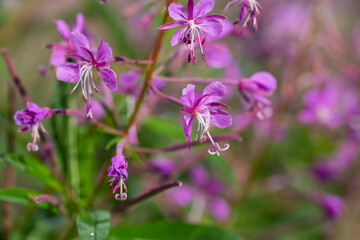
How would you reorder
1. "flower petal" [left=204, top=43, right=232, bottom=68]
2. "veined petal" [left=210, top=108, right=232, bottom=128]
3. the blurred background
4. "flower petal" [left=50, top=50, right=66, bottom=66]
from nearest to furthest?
1. "veined petal" [left=210, top=108, right=232, bottom=128]
2. "flower petal" [left=50, top=50, right=66, bottom=66]
3. "flower petal" [left=204, top=43, right=232, bottom=68]
4. the blurred background

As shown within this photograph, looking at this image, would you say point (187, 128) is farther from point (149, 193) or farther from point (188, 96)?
point (149, 193)

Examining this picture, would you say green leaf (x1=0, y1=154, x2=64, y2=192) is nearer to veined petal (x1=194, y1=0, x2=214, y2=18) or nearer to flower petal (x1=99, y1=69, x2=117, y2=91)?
flower petal (x1=99, y1=69, x2=117, y2=91)

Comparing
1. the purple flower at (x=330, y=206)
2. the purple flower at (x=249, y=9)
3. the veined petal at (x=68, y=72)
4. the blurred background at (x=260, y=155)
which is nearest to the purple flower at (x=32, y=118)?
the veined petal at (x=68, y=72)

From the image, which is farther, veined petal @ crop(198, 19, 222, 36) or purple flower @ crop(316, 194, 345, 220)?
purple flower @ crop(316, 194, 345, 220)

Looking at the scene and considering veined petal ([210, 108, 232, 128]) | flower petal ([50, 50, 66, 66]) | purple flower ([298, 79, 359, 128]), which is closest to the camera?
veined petal ([210, 108, 232, 128])

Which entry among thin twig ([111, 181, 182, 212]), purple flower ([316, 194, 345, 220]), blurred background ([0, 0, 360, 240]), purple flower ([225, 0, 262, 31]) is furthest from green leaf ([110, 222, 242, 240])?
purple flower ([316, 194, 345, 220])

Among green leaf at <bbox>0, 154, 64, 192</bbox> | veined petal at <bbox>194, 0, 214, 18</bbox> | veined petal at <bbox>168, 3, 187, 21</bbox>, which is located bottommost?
green leaf at <bbox>0, 154, 64, 192</bbox>

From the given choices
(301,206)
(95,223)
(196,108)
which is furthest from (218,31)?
(301,206)
